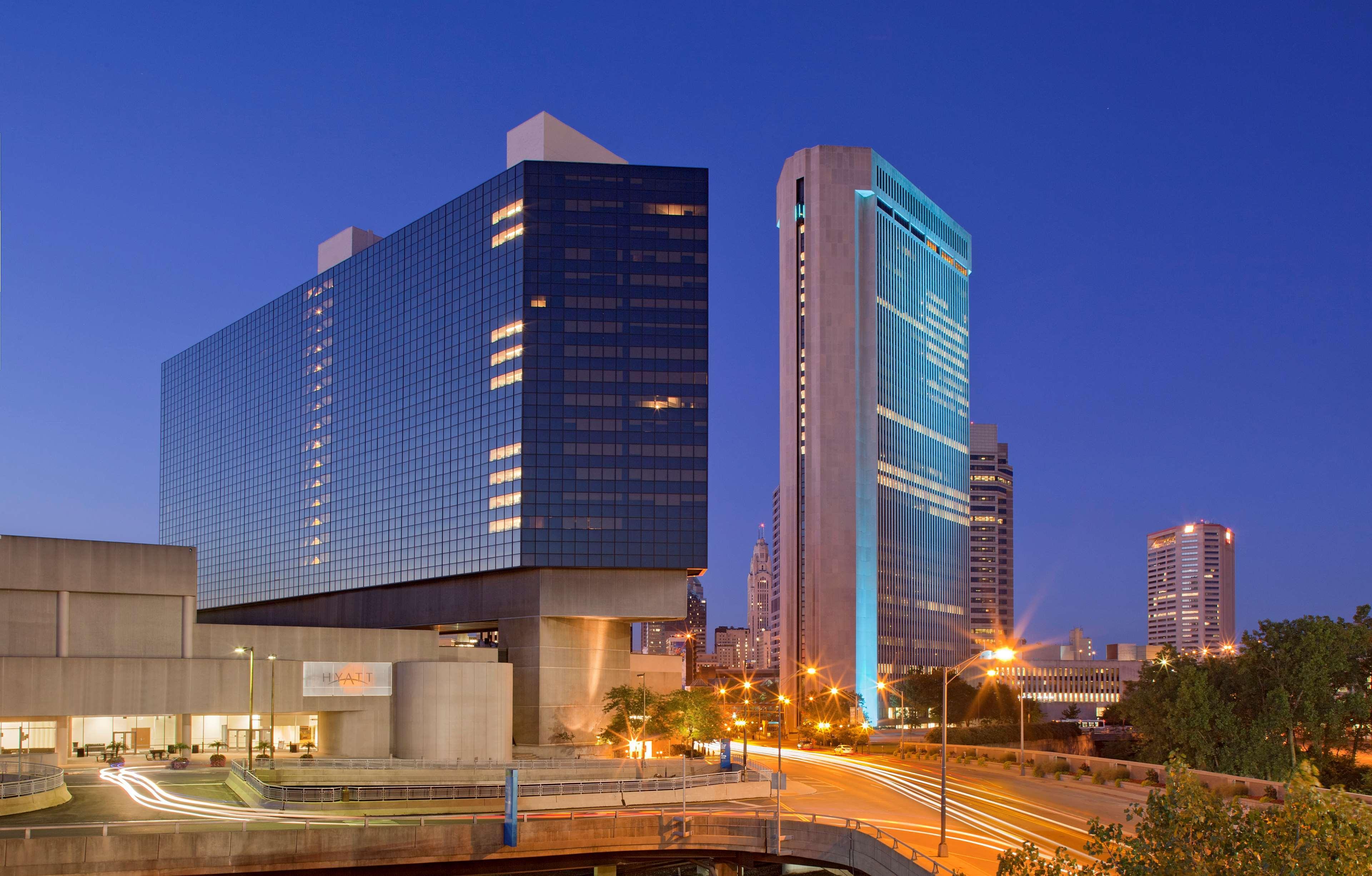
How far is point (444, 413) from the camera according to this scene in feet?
431

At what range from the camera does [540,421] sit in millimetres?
121250

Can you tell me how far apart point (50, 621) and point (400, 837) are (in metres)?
56.2

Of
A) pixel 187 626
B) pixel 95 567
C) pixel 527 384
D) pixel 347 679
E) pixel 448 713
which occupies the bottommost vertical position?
pixel 448 713

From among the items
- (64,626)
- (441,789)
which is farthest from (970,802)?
(64,626)

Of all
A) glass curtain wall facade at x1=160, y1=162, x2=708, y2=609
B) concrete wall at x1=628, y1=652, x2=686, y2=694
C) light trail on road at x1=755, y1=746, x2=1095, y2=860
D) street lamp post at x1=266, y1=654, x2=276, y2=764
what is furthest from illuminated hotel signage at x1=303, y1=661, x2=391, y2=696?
light trail on road at x1=755, y1=746, x2=1095, y2=860

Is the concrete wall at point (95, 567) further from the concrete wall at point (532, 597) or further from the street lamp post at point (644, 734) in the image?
the street lamp post at point (644, 734)

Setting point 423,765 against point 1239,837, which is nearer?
point 1239,837

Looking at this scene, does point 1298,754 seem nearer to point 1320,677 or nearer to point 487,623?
point 1320,677

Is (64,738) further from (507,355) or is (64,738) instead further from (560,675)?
(507,355)

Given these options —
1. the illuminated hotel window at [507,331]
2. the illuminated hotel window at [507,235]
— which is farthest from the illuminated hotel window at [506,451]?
the illuminated hotel window at [507,235]

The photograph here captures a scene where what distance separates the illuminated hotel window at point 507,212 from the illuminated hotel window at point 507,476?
27894mm

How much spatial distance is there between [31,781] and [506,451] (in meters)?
72.2

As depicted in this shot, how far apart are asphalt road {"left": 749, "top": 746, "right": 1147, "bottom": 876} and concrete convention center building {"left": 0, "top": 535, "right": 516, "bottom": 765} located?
31.9 meters

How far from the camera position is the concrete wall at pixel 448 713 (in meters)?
102
